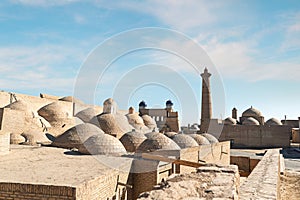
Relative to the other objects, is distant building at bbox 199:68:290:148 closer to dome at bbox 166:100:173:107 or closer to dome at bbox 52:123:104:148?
dome at bbox 166:100:173:107

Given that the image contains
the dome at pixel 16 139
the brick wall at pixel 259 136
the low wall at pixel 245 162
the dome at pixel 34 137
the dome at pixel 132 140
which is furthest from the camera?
the brick wall at pixel 259 136

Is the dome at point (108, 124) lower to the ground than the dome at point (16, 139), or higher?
higher

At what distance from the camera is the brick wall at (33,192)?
5246 millimetres

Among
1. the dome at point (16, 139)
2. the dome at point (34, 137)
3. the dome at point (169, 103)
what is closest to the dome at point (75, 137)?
the dome at point (34, 137)

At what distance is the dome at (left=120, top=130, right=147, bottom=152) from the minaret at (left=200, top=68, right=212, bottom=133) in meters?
10.9

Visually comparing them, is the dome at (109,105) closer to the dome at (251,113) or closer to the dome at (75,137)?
the dome at (75,137)

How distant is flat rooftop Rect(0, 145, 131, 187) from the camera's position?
582 cm

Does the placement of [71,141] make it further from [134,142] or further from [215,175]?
[215,175]

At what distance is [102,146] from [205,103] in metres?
14.0

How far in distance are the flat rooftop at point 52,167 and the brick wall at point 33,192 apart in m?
0.11

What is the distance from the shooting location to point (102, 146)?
10.2 meters

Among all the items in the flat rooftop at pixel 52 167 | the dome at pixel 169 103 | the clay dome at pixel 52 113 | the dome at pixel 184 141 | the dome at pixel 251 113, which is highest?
the dome at pixel 169 103

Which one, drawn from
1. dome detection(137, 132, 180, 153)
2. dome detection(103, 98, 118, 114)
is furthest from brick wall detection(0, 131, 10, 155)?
dome detection(103, 98, 118, 114)

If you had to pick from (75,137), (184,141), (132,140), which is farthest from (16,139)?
(184,141)
